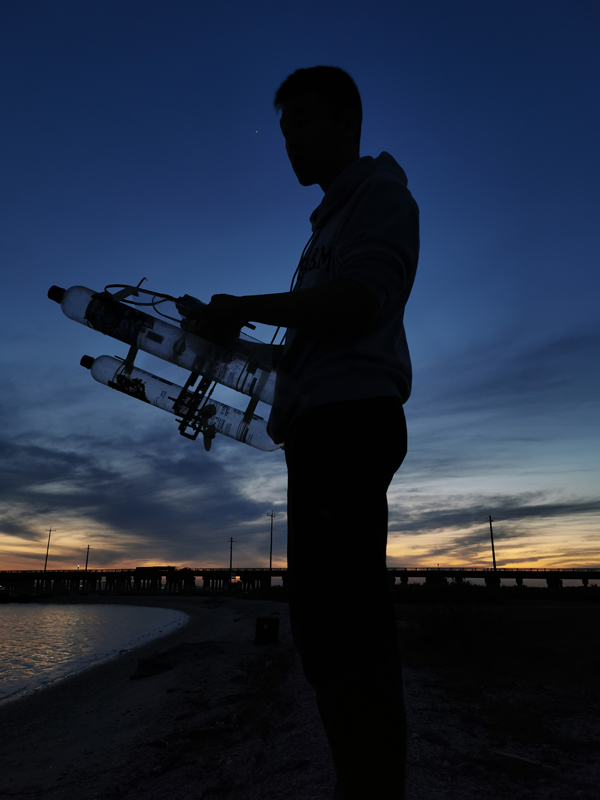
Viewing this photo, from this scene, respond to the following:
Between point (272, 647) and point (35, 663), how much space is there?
406 inches

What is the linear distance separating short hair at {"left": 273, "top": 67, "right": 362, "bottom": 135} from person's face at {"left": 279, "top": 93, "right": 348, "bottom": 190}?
0.03 metres

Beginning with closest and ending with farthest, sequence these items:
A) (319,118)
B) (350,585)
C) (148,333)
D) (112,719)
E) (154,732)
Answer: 1. (350,585)
2. (319,118)
3. (148,333)
4. (154,732)
5. (112,719)

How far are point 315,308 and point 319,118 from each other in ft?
3.19

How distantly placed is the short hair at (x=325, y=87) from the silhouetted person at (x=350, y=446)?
0.33 meters

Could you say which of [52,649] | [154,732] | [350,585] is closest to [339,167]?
[350,585]

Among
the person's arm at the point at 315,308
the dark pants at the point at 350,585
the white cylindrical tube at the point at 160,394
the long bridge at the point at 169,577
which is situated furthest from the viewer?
the long bridge at the point at 169,577

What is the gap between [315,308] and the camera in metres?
1.33

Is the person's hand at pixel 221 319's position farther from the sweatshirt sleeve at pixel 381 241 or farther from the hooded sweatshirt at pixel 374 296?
the sweatshirt sleeve at pixel 381 241

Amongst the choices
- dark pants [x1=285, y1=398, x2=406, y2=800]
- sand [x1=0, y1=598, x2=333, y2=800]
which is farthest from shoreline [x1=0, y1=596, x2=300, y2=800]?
dark pants [x1=285, y1=398, x2=406, y2=800]

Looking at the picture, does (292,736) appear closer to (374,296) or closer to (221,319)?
(221,319)

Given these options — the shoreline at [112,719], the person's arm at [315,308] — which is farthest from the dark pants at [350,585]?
the shoreline at [112,719]

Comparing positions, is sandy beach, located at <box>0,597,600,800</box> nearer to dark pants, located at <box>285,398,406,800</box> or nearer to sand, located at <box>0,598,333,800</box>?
sand, located at <box>0,598,333,800</box>

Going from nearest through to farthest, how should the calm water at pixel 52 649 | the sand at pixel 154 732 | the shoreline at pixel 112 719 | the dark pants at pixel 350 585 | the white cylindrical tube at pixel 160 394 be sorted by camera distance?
the dark pants at pixel 350 585, the white cylindrical tube at pixel 160 394, the sand at pixel 154 732, the shoreline at pixel 112 719, the calm water at pixel 52 649

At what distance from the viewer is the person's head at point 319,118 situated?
5.98ft
